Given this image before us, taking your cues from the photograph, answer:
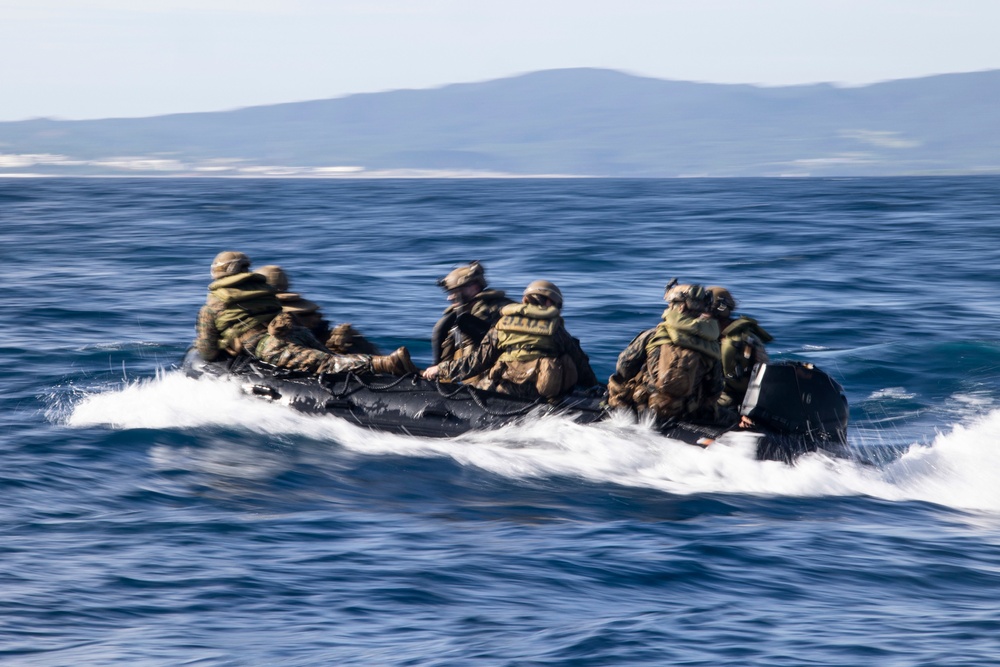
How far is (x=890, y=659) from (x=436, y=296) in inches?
690

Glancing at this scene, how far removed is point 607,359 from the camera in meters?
16.9

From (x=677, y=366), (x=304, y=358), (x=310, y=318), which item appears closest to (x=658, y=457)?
(x=677, y=366)

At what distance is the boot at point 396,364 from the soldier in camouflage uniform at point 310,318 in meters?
1.08

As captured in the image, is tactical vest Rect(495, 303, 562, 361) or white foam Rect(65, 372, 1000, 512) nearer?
white foam Rect(65, 372, 1000, 512)

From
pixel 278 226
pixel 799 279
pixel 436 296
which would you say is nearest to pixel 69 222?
pixel 278 226

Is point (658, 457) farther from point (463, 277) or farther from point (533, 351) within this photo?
point (463, 277)

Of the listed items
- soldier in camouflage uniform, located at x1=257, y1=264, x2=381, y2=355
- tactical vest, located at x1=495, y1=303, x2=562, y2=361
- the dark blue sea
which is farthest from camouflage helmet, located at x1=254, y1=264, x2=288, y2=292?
tactical vest, located at x1=495, y1=303, x2=562, y2=361

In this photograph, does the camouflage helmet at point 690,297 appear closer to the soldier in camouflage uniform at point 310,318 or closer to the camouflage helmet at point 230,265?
the soldier in camouflage uniform at point 310,318

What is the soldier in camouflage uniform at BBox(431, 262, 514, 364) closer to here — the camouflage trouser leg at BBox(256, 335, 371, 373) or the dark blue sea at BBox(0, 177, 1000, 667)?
the camouflage trouser leg at BBox(256, 335, 371, 373)

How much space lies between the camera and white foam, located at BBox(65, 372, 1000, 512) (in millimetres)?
10188

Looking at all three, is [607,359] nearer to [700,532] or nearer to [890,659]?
[700,532]

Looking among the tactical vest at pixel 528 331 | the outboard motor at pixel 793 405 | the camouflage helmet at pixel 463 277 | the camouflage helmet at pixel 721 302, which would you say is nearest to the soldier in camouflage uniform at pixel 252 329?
the camouflage helmet at pixel 463 277

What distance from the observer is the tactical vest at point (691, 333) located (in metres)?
10.6

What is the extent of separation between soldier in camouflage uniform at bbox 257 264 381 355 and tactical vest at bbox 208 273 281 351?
0.63 feet
